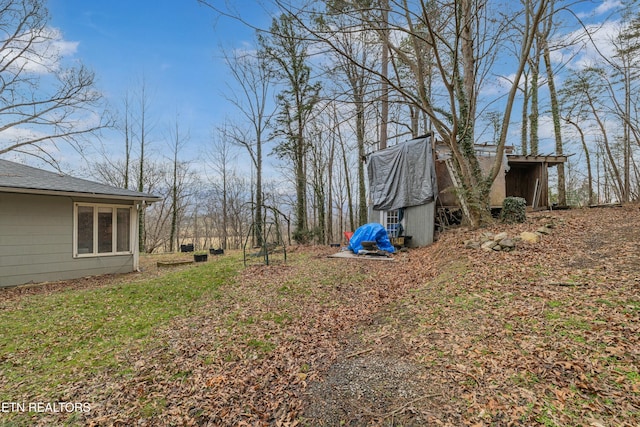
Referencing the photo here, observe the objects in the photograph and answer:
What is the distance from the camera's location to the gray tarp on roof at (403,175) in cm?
845

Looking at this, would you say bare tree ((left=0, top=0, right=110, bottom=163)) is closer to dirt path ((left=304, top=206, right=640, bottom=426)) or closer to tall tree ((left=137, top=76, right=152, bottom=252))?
tall tree ((left=137, top=76, right=152, bottom=252))

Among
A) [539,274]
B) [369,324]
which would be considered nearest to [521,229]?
[539,274]

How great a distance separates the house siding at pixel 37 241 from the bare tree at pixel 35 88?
73.9 inches

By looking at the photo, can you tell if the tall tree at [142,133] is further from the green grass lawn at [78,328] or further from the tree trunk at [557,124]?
the tree trunk at [557,124]

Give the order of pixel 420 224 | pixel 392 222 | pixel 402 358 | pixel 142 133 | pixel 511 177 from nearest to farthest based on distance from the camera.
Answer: pixel 402 358 < pixel 420 224 < pixel 392 222 < pixel 511 177 < pixel 142 133

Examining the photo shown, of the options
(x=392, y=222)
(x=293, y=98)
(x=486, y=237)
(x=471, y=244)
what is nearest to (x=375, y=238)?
(x=392, y=222)

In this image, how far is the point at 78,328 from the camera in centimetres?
370

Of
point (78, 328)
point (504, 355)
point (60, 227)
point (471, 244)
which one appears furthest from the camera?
point (60, 227)

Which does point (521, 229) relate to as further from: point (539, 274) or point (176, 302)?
point (176, 302)

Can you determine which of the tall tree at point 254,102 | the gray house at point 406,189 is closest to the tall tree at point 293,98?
the tall tree at point 254,102

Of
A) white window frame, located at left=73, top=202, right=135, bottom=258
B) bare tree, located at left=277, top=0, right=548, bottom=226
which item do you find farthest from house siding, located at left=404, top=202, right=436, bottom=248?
white window frame, located at left=73, top=202, right=135, bottom=258

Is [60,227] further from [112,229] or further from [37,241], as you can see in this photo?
[112,229]

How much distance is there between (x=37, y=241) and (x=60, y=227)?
0.50 m

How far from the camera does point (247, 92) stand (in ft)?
45.4
